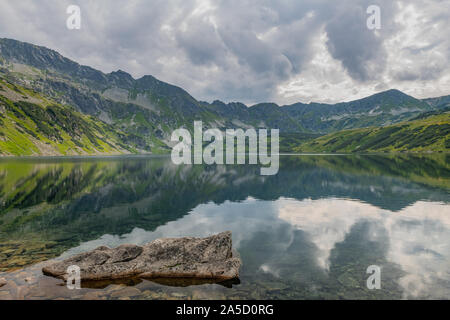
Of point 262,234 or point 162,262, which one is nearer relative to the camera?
point 162,262

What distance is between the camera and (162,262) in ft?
77.2

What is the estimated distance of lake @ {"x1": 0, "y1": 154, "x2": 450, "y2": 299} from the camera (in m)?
19.5

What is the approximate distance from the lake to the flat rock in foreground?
1.18 m

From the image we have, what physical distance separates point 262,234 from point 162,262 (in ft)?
52.4

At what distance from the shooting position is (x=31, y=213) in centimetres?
4519

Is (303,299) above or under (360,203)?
under

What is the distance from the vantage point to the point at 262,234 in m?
35.0

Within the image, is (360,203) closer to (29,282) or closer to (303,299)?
(303,299)

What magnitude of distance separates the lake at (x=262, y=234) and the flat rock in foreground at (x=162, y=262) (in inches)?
46.6

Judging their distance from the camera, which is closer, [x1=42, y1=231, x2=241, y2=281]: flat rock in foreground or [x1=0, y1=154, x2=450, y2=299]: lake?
[x1=0, y1=154, x2=450, y2=299]: lake

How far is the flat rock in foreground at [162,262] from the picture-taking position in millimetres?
21609

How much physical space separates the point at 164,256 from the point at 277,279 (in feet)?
35.5

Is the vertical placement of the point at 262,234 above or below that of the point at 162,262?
above
